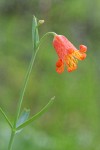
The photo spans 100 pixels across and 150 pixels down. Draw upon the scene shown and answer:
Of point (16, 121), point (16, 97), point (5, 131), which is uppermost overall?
point (16, 121)

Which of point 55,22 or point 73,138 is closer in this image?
point 73,138

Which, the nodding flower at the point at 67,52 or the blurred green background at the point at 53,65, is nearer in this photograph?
the nodding flower at the point at 67,52

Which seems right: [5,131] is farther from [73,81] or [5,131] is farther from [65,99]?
[73,81]

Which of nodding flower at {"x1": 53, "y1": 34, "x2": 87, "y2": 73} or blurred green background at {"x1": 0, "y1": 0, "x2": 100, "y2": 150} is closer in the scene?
nodding flower at {"x1": 53, "y1": 34, "x2": 87, "y2": 73}

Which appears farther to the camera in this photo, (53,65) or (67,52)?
(53,65)

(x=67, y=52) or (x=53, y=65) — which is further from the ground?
(x=67, y=52)

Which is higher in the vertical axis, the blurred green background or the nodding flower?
the nodding flower

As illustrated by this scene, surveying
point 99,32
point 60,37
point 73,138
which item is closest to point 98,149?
point 73,138

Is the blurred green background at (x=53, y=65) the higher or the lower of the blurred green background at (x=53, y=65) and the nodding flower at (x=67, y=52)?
the lower
